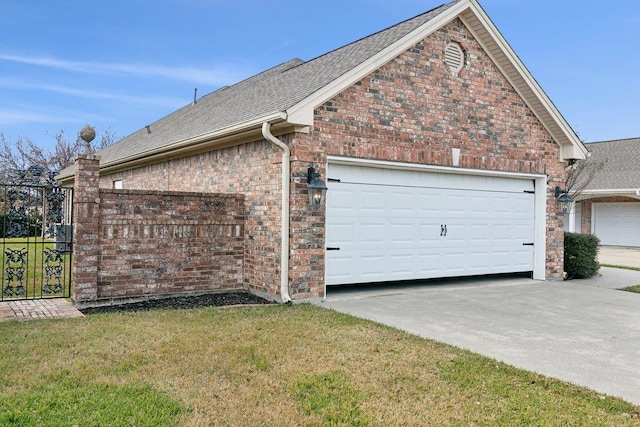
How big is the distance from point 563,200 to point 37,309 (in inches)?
418

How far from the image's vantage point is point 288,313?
730 centimetres

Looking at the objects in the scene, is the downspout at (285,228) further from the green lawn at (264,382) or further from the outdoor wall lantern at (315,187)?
the green lawn at (264,382)

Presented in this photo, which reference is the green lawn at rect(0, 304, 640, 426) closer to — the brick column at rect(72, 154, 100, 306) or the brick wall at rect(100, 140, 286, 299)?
the brick column at rect(72, 154, 100, 306)

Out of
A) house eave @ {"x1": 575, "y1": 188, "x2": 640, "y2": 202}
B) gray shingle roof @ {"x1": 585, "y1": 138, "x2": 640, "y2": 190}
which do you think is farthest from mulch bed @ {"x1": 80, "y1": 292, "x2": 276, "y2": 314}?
gray shingle roof @ {"x1": 585, "y1": 138, "x2": 640, "y2": 190}

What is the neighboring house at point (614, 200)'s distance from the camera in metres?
23.9

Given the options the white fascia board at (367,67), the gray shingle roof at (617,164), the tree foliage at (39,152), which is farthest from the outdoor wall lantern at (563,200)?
the tree foliage at (39,152)

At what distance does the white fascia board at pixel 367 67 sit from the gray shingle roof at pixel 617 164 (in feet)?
58.0

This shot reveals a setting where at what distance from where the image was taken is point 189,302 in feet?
26.9

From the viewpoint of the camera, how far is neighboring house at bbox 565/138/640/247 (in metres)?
23.9

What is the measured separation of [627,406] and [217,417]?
3.29 meters

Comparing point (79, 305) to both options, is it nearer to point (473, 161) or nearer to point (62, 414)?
point (62, 414)

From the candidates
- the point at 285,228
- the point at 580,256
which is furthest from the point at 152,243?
the point at 580,256

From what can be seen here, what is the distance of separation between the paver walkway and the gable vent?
315 inches

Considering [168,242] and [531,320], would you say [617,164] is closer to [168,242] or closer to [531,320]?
[531,320]
